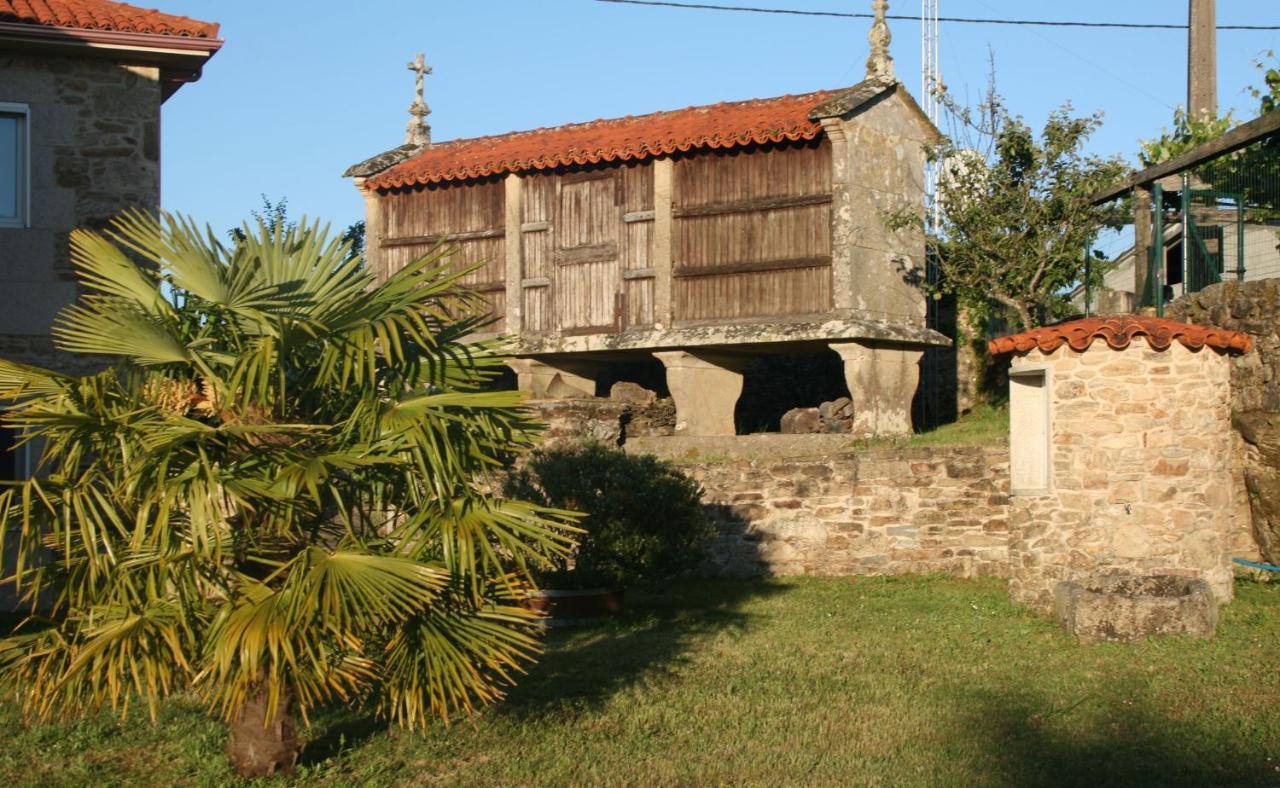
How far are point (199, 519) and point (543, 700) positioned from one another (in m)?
3.21

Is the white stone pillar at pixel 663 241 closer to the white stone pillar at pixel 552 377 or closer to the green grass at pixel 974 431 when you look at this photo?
the white stone pillar at pixel 552 377

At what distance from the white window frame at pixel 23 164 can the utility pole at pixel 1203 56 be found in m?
17.5

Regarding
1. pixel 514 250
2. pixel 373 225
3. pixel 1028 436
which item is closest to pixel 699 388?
pixel 514 250

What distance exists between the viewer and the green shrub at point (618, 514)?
12.0m

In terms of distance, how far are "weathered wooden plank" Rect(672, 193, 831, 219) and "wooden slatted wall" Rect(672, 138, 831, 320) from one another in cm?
1

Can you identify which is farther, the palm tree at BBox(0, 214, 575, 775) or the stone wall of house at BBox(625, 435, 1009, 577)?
the stone wall of house at BBox(625, 435, 1009, 577)

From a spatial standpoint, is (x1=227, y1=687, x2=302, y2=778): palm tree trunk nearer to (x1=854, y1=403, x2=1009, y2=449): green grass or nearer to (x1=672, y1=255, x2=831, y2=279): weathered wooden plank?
(x1=854, y1=403, x2=1009, y2=449): green grass

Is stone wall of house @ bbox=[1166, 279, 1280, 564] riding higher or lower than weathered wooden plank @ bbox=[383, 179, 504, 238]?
lower

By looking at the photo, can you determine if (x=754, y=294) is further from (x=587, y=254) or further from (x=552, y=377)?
(x=552, y=377)

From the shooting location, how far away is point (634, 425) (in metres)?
18.0

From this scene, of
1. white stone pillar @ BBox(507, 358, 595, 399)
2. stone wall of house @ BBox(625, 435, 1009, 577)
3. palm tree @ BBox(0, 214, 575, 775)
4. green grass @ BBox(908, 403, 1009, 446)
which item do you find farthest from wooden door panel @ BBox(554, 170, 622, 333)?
palm tree @ BBox(0, 214, 575, 775)

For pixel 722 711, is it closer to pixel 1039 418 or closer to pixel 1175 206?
pixel 1039 418

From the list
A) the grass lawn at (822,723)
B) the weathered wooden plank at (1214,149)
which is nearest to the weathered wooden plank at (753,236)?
the weathered wooden plank at (1214,149)

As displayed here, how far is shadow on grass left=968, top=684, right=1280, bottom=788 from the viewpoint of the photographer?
6.81 m
